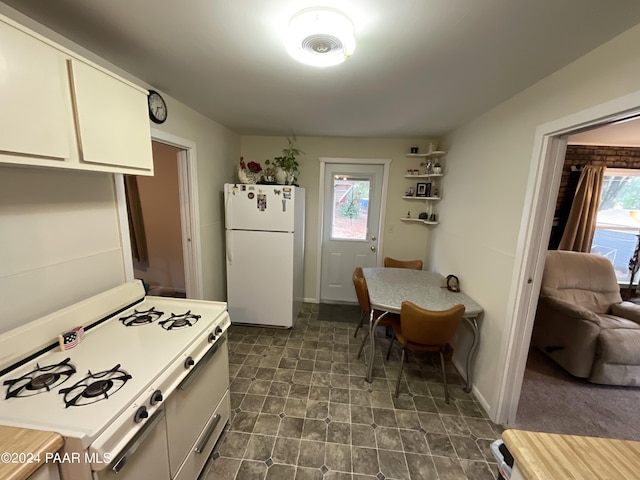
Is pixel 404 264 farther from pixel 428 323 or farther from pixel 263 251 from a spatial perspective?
pixel 263 251

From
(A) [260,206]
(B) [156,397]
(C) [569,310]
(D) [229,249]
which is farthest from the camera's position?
(D) [229,249]

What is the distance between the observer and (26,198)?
1.09 m

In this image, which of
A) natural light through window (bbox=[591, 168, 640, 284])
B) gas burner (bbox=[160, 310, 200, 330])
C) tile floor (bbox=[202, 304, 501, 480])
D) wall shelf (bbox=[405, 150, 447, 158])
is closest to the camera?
gas burner (bbox=[160, 310, 200, 330])

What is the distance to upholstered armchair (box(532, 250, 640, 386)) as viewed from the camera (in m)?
2.08

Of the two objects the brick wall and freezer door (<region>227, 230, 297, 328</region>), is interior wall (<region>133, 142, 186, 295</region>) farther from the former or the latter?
the brick wall

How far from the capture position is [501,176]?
1.85 metres

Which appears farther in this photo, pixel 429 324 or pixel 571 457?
pixel 429 324

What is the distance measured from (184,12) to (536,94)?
6.33ft

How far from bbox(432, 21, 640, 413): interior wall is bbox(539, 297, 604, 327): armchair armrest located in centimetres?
88

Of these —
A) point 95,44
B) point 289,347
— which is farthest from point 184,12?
point 289,347

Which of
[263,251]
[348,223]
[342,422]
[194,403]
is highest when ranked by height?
[348,223]

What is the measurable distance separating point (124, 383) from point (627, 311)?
3.87 m

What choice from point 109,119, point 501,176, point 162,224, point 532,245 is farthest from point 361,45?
point 162,224

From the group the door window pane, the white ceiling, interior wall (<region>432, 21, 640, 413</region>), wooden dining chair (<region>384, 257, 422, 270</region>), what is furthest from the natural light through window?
the door window pane
